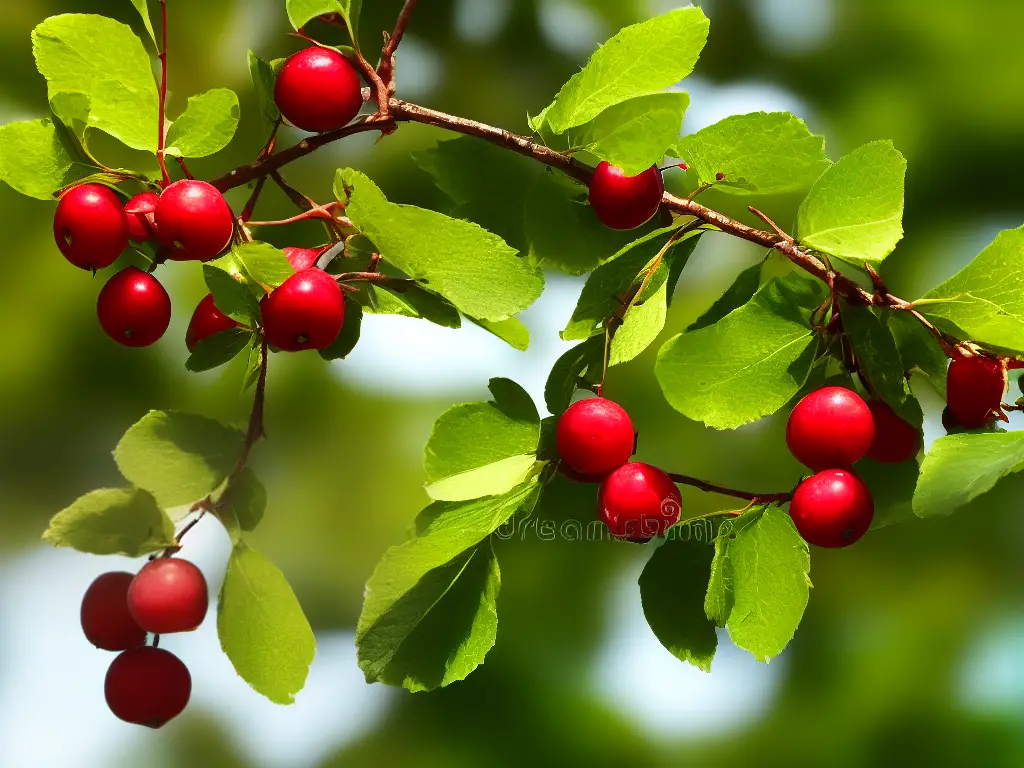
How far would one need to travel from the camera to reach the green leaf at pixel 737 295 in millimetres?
424

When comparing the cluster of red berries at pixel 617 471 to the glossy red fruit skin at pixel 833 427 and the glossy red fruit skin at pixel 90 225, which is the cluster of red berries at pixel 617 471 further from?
the glossy red fruit skin at pixel 90 225

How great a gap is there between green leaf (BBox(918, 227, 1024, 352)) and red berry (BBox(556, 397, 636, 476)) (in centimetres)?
13

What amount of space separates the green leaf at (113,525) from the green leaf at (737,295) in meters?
0.26

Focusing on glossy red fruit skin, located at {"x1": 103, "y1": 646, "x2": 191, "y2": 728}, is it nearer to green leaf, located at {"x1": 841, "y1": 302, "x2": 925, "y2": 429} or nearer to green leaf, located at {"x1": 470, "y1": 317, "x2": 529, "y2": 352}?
green leaf, located at {"x1": 470, "y1": 317, "x2": 529, "y2": 352}

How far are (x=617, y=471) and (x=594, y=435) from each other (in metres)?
0.02

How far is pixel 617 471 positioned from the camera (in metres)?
Result: 0.41

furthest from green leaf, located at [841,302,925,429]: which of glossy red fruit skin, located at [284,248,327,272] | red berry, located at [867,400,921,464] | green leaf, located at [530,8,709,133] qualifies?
glossy red fruit skin, located at [284,248,327,272]

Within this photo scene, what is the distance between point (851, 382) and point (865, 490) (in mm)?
51

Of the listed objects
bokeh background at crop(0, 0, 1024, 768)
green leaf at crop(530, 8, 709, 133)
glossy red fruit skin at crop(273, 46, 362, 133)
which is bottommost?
bokeh background at crop(0, 0, 1024, 768)

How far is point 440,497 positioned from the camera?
384mm

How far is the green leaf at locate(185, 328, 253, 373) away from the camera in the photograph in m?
0.42

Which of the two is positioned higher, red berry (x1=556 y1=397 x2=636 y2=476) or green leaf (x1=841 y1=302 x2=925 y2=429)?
green leaf (x1=841 y1=302 x2=925 y2=429)

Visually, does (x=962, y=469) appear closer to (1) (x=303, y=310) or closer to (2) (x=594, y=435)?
(2) (x=594, y=435)

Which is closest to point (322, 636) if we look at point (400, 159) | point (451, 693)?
point (451, 693)
